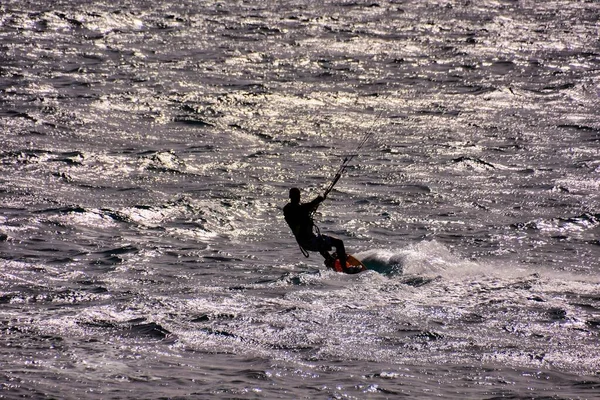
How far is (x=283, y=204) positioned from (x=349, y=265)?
17.2ft

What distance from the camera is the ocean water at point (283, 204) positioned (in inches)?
600

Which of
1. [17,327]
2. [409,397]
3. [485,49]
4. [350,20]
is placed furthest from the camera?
[350,20]

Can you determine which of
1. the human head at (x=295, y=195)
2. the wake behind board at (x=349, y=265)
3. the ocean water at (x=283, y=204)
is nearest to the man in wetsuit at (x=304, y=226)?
the human head at (x=295, y=195)

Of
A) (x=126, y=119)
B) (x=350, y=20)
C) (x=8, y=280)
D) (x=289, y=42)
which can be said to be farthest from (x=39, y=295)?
(x=350, y=20)

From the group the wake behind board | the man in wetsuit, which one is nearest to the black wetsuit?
the man in wetsuit

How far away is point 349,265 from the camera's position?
747 inches

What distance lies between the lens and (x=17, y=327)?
16.2m

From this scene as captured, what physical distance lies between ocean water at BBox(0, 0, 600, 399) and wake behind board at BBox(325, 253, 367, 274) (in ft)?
0.88

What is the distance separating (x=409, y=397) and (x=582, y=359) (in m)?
3.01

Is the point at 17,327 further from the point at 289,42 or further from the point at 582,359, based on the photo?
the point at 289,42

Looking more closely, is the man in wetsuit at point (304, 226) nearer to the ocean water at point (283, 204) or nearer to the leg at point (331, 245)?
the leg at point (331, 245)

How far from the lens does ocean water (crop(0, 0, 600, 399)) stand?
1524 centimetres

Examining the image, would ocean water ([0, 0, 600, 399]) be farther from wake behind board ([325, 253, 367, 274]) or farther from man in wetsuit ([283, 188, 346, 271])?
man in wetsuit ([283, 188, 346, 271])

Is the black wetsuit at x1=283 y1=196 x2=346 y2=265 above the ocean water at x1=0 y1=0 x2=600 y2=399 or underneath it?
above
